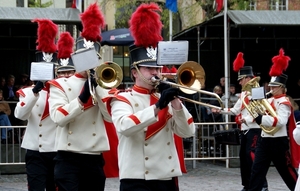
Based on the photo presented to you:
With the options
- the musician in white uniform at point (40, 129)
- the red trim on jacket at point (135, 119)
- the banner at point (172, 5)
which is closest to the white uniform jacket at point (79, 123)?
the musician in white uniform at point (40, 129)

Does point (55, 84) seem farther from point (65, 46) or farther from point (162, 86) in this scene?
point (162, 86)

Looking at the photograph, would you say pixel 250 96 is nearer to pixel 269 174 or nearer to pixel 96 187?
pixel 269 174

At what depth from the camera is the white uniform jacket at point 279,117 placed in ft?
39.0

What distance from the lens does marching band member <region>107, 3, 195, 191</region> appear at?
6977 millimetres

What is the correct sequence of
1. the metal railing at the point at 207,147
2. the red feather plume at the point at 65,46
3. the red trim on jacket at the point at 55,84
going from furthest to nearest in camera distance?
the metal railing at the point at 207,147
the red feather plume at the point at 65,46
the red trim on jacket at the point at 55,84

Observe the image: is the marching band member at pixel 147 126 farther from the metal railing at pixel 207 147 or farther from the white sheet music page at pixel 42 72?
the metal railing at pixel 207 147

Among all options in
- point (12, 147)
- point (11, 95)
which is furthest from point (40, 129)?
point (11, 95)

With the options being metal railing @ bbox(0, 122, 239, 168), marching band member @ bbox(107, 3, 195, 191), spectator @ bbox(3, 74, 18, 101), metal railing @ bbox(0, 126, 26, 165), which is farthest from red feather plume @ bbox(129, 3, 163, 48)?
spectator @ bbox(3, 74, 18, 101)

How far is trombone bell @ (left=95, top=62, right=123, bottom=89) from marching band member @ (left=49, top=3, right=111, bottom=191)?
2.04 ft

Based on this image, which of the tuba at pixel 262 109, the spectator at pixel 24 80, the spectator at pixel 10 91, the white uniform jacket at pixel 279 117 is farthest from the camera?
the spectator at pixel 24 80

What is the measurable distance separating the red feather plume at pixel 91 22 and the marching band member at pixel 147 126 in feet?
4.37

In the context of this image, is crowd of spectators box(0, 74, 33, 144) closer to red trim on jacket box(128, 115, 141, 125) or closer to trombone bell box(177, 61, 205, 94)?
red trim on jacket box(128, 115, 141, 125)

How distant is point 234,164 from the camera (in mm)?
17625

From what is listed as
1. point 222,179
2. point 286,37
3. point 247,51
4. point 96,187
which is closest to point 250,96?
point 222,179
